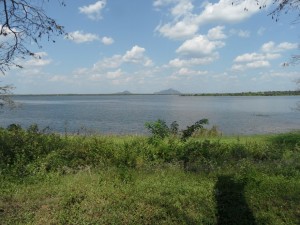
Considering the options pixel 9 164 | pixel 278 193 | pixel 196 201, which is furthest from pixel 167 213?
pixel 9 164

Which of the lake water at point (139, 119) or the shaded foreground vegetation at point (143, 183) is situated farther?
the lake water at point (139, 119)

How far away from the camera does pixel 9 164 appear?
10516 millimetres

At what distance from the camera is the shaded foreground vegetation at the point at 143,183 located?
298 inches

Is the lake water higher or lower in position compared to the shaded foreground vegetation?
lower

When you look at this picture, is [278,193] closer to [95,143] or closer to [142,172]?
[142,172]

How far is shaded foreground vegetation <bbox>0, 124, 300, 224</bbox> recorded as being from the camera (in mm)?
7559

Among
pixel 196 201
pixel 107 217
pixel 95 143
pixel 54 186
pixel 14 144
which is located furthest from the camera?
pixel 95 143

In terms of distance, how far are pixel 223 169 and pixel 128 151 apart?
2892 mm

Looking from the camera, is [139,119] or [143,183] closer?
[143,183]

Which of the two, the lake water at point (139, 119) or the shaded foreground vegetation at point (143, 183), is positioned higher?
the shaded foreground vegetation at point (143, 183)

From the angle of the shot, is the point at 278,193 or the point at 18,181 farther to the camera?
the point at 18,181

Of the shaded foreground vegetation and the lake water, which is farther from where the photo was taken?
the lake water

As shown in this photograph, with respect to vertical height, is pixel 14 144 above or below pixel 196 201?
above

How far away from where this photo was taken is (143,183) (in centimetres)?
923
